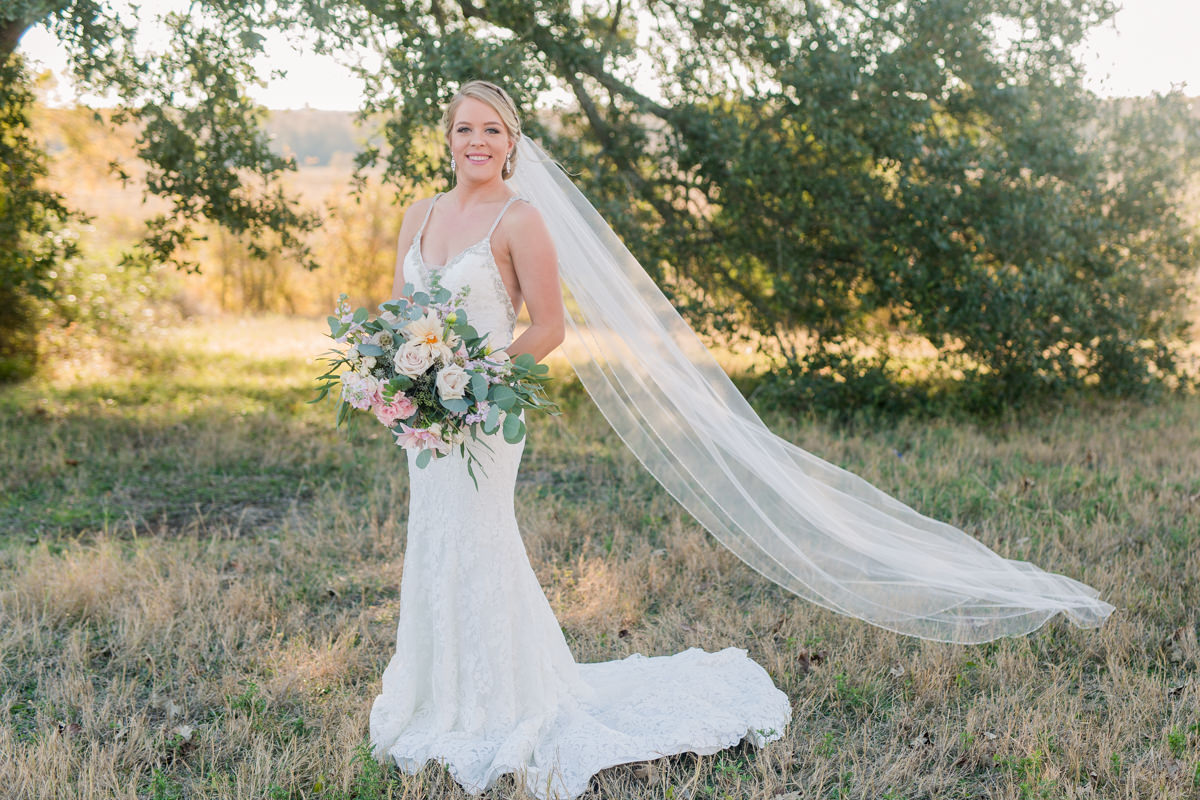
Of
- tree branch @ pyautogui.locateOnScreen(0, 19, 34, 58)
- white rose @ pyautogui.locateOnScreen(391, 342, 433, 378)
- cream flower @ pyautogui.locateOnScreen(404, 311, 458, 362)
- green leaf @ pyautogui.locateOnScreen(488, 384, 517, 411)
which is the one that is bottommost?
green leaf @ pyautogui.locateOnScreen(488, 384, 517, 411)

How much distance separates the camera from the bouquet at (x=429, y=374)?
3002mm

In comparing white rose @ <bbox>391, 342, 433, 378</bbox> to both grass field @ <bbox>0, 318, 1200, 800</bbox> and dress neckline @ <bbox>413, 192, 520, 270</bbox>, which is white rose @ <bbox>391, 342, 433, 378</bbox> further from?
grass field @ <bbox>0, 318, 1200, 800</bbox>

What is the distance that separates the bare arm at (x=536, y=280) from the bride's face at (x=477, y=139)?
0.20 meters

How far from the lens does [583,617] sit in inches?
196

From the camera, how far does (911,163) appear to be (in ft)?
29.9

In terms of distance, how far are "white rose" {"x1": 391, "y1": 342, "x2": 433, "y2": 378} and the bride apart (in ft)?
0.93

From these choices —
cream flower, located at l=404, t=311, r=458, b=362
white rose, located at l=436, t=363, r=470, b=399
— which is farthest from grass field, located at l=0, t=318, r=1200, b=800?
cream flower, located at l=404, t=311, r=458, b=362

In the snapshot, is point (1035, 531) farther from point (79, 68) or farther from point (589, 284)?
point (79, 68)

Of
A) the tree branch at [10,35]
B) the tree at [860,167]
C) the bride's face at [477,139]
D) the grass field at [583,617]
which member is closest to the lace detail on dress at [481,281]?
the bride's face at [477,139]

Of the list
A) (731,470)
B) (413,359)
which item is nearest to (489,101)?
(413,359)

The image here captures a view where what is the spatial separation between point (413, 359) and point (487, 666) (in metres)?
1.30

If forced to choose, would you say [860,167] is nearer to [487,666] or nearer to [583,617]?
[583,617]

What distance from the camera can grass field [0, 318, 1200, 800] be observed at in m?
3.54

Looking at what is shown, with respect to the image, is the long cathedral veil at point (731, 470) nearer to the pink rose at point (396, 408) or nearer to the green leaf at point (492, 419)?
the green leaf at point (492, 419)
